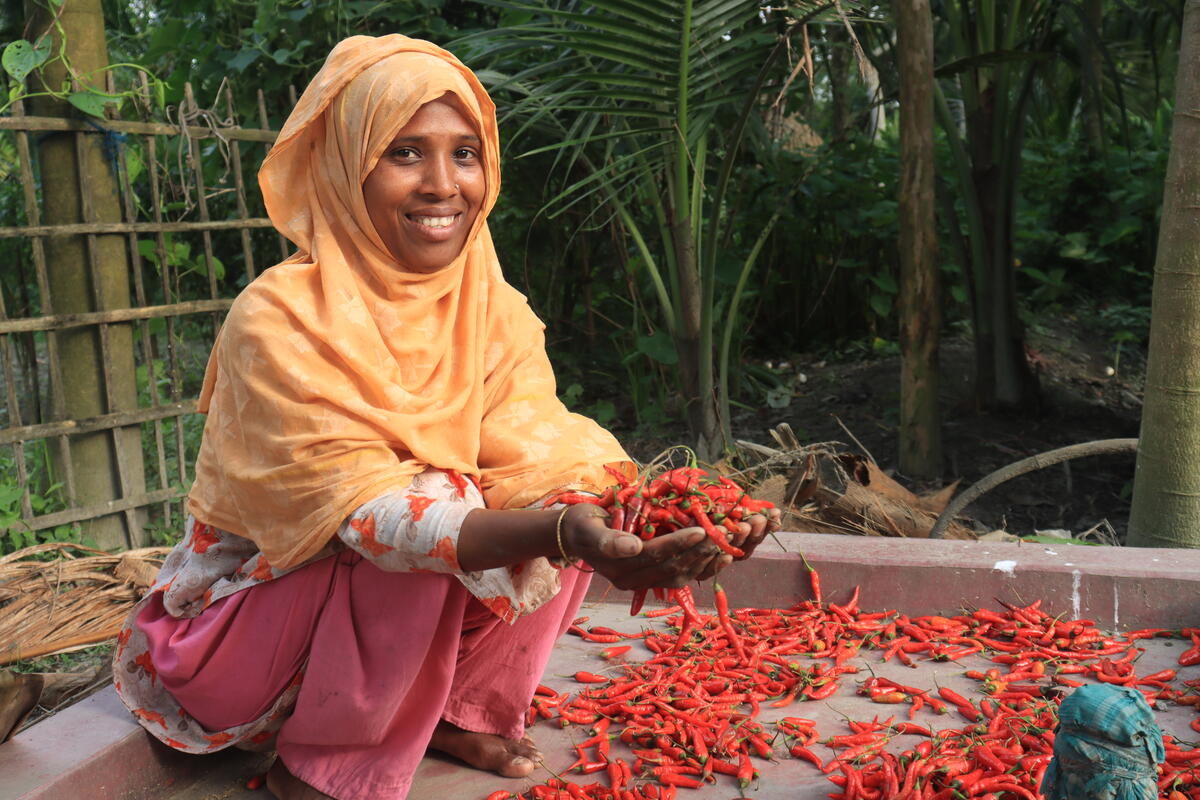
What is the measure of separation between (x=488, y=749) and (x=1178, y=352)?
2.50m

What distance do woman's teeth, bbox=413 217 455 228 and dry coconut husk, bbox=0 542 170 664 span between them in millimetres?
1761

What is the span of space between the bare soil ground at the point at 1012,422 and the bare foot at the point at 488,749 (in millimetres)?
2598

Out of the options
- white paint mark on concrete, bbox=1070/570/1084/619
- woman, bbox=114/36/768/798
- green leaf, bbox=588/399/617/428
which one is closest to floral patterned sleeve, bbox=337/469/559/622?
woman, bbox=114/36/768/798

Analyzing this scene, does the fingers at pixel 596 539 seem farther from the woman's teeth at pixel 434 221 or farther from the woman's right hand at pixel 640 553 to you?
the woman's teeth at pixel 434 221

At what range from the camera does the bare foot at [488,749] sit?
8.55 ft

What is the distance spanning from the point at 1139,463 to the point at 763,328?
439cm

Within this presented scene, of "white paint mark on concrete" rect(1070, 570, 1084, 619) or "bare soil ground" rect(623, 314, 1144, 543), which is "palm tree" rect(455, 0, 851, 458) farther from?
"white paint mark on concrete" rect(1070, 570, 1084, 619)

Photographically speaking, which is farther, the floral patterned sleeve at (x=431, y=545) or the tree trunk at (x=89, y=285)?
the tree trunk at (x=89, y=285)

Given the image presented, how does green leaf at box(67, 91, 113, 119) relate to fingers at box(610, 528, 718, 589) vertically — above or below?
above

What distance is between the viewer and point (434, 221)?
2477 mm

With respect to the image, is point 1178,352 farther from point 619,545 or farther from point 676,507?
point 619,545

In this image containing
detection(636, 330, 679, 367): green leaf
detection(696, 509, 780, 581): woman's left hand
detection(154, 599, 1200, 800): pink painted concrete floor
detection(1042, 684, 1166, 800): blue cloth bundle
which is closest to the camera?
detection(1042, 684, 1166, 800): blue cloth bundle

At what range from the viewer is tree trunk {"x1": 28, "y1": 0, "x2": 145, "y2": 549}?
4.38m

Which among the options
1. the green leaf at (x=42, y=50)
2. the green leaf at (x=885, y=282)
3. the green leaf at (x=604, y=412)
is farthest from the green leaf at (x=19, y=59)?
the green leaf at (x=885, y=282)
